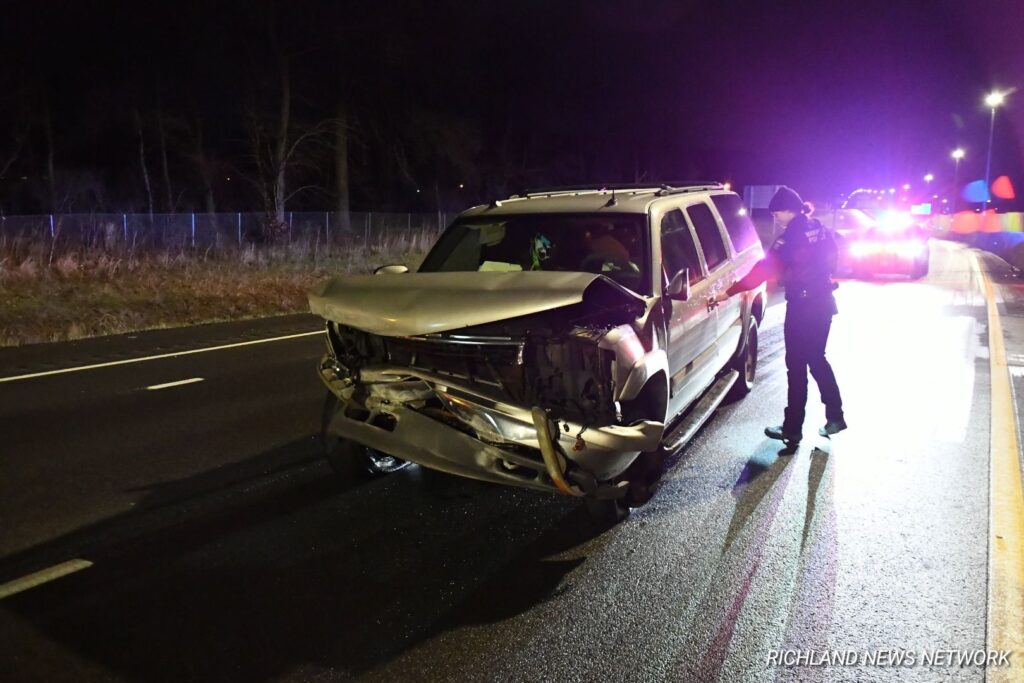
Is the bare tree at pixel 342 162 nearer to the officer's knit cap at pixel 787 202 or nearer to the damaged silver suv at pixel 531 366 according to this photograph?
the officer's knit cap at pixel 787 202

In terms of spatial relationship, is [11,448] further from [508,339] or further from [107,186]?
[107,186]

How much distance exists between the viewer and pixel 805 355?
20.8ft

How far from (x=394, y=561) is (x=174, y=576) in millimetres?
1111

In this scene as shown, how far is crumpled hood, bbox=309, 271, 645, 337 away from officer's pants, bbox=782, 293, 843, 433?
2360mm

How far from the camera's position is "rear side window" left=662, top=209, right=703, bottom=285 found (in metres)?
5.67

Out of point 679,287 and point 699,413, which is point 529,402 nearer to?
point 679,287

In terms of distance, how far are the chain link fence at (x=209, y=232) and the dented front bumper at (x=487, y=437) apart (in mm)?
15544

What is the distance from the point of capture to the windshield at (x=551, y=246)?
5.43 meters

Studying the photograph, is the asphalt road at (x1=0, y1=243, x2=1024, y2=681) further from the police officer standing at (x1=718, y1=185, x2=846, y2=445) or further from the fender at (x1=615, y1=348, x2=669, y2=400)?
the fender at (x1=615, y1=348, x2=669, y2=400)

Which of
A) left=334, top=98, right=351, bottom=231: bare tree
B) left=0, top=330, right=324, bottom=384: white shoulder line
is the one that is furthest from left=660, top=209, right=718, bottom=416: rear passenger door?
left=334, top=98, right=351, bottom=231: bare tree

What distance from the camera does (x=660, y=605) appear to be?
3.76 m

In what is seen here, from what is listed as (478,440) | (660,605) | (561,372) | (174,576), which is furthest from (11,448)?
(660,605)

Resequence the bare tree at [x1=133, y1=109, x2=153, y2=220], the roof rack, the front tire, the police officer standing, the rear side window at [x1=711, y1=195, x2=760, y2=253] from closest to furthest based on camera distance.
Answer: the front tire
the police officer standing
the roof rack
the rear side window at [x1=711, y1=195, x2=760, y2=253]
the bare tree at [x1=133, y1=109, x2=153, y2=220]

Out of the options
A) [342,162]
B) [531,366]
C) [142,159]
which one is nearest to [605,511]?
[531,366]
